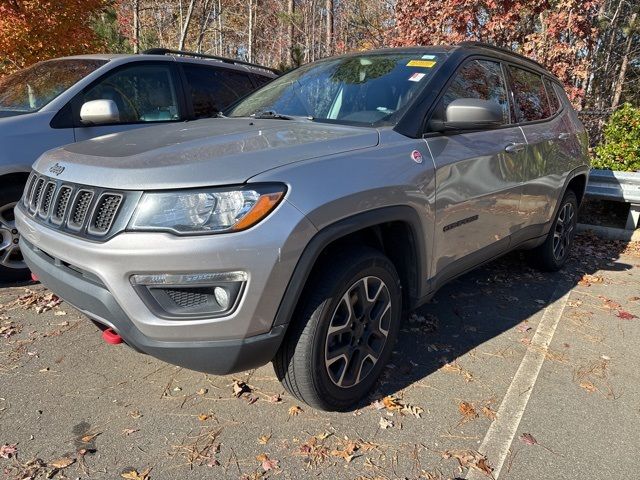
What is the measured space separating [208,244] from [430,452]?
142cm

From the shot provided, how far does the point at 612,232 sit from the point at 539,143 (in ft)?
9.87

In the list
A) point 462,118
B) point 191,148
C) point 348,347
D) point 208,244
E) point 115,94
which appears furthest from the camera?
point 115,94

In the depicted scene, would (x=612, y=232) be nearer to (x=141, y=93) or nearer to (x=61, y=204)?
(x=141, y=93)

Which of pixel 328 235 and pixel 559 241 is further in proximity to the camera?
pixel 559 241

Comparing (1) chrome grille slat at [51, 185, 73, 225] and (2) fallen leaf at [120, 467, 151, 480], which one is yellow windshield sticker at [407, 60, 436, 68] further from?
(2) fallen leaf at [120, 467, 151, 480]

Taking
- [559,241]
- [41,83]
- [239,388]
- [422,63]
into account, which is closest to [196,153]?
[239,388]

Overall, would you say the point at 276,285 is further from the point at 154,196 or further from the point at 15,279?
the point at 15,279

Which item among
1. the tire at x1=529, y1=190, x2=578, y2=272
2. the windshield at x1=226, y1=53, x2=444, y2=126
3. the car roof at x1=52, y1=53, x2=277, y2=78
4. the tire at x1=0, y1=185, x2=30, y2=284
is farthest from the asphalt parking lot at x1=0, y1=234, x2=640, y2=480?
the car roof at x1=52, y1=53, x2=277, y2=78

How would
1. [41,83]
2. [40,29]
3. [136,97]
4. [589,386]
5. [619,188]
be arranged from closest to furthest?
[589,386]
[41,83]
[136,97]
[619,188]
[40,29]

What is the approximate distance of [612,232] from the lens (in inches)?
244

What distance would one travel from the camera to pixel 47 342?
10.5 ft

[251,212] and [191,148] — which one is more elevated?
[191,148]

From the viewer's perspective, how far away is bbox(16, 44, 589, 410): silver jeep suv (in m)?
2.01

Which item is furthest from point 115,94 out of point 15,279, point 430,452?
point 430,452
